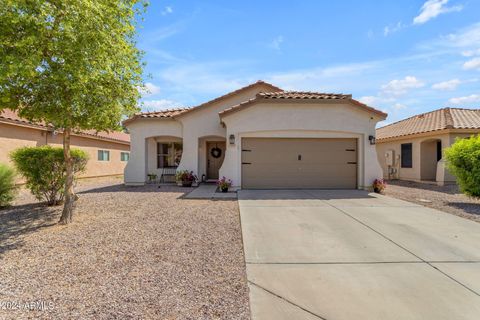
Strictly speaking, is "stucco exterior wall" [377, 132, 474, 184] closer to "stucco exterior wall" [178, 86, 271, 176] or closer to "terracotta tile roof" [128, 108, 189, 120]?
"stucco exterior wall" [178, 86, 271, 176]

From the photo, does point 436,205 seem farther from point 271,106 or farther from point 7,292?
point 7,292

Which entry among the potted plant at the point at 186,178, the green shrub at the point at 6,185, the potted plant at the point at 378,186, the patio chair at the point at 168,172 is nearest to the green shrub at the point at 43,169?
the green shrub at the point at 6,185

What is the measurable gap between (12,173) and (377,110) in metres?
14.6

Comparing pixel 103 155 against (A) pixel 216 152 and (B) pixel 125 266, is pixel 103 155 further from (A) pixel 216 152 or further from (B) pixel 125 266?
(B) pixel 125 266

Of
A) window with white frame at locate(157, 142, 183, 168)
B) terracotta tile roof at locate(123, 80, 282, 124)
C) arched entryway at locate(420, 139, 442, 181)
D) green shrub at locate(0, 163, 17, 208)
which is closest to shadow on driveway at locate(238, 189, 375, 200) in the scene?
terracotta tile roof at locate(123, 80, 282, 124)

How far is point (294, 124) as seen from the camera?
1281 cm

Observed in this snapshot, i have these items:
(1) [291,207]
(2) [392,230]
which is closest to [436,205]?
(2) [392,230]

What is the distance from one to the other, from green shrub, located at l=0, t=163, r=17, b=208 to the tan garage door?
8.66 metres

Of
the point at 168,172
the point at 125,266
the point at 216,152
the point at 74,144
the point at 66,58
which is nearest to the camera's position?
the point at 125,266

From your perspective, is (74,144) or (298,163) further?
(74,144)

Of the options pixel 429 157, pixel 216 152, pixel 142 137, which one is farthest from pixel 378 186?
pixel 142 137

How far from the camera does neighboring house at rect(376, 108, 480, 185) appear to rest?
1518 cm

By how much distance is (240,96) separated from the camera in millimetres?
16266

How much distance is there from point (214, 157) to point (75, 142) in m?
9.92
